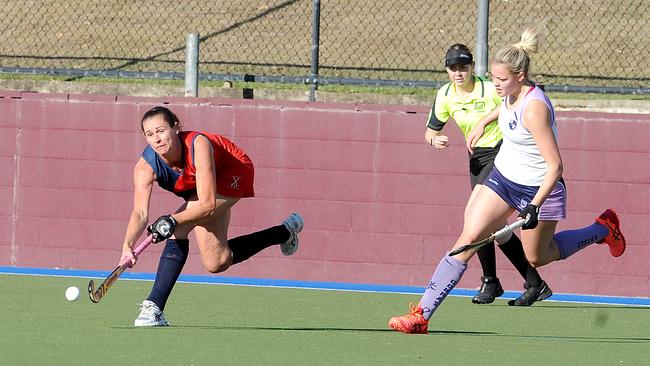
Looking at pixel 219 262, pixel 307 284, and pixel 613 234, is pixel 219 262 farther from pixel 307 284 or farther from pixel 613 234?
pixel 307 284

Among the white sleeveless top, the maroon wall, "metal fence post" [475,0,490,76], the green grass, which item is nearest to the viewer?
the green grass

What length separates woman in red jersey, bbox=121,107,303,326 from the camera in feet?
24.4

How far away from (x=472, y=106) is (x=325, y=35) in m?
6.78

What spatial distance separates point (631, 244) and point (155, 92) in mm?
4488

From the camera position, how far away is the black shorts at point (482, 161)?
30.5ft

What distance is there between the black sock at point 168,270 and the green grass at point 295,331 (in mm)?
189

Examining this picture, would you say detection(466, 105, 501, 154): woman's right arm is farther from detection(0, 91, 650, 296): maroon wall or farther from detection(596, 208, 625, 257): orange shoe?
detection(0, 91, 650, 296): maroon wall

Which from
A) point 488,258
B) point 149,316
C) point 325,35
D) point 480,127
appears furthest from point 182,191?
point 325,35

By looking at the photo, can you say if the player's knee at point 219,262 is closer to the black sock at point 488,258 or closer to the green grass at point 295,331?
the green grass at point 295,331

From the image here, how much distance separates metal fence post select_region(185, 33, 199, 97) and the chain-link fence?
3.35 metres

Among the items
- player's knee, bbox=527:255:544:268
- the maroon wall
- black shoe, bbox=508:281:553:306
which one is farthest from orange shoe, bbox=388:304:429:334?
the maroon wall

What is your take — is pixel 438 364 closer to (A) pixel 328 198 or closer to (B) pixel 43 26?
(A) pixel 328 198

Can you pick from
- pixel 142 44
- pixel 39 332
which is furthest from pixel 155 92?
pixel 39 332

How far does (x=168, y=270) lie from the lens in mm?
7719
